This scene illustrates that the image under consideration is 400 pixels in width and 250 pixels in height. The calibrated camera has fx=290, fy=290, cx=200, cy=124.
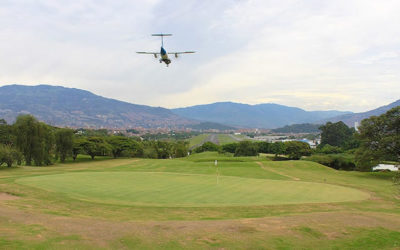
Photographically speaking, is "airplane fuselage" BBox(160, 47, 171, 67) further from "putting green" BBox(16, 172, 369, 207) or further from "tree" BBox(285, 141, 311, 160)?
Answer: "tree" BBox(285, 141, 311, 160)

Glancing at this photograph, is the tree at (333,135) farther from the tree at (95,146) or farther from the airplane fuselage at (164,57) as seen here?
the airplane fuselage at (164,57)

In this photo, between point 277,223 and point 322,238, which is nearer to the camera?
point 322,238

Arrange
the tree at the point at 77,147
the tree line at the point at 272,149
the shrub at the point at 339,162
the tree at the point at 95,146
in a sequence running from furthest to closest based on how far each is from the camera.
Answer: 1. the tree line at the point at 272,149
2. the tree at the point at 95,146
3. the tree at the point at 77,147
4. the shrub at the point at 339,162

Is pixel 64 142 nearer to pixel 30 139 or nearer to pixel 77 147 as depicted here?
pixel 77 147

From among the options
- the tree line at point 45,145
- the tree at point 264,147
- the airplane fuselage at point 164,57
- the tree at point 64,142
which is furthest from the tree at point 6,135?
the tree at point 264,147

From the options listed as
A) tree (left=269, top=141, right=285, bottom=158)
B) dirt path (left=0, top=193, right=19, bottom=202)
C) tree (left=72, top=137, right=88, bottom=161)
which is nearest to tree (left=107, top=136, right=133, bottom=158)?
tree (left=72, top=137, right=88, bottom=161)

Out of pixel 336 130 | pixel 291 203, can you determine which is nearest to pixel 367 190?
pixel 291 203

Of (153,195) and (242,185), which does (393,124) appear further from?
(153,195)
